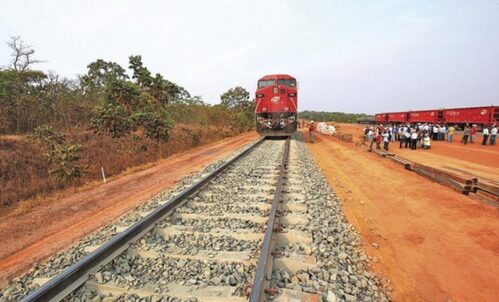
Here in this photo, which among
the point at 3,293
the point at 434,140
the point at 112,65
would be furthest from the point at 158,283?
the point at 112,65

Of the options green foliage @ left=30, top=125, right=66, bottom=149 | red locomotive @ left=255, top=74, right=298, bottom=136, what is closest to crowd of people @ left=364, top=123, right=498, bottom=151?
red locomotive @ left=255, top=74, right=298, bottom=136

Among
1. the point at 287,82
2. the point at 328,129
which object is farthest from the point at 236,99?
the point at 287,82

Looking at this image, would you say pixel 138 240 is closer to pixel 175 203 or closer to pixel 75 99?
pixel 175 203

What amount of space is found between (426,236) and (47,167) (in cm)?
1289

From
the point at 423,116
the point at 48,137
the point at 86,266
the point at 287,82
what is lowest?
the point at 86,266

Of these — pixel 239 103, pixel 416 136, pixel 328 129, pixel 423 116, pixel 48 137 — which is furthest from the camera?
pixel 239 103

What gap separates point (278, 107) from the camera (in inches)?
679

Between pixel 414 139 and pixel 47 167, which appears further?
pixel 414 139

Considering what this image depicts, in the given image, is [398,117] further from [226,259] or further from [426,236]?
[226,259]

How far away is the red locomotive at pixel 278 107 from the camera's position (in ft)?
56.4

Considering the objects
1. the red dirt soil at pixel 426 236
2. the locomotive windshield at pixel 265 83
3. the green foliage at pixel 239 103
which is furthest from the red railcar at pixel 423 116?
the red dirt soil at pixel 426 236

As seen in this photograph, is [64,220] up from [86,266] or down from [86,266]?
down

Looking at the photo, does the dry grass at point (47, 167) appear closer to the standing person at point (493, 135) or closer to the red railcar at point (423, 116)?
the standing person at point (493, 135)

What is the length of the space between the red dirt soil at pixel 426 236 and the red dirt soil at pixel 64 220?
4732 mm
